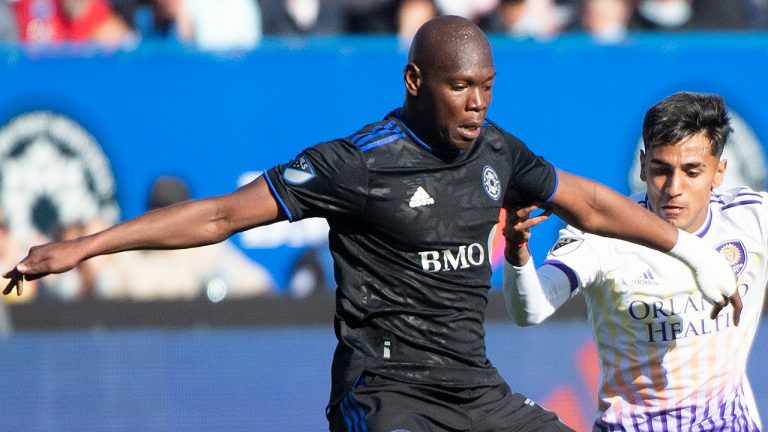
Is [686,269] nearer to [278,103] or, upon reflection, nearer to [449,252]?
[449,252]

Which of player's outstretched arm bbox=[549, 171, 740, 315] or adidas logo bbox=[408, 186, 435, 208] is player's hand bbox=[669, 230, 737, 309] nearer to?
player's outstretched arm bbox=[549, 171, 740, 315]

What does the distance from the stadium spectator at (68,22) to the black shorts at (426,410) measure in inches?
269

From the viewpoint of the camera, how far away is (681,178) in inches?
190

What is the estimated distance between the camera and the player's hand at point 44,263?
3570mm

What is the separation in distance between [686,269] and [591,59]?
19.2ft

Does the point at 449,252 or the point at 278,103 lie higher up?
the point at 278,103

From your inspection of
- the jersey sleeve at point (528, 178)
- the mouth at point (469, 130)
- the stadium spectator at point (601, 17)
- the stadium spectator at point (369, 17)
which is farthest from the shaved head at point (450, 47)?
the stadium spectator at point (601, 17)

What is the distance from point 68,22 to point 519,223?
685cm

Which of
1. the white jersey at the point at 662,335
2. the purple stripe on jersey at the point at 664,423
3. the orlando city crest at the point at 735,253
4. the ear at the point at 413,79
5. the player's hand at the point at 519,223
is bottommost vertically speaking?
the purple stripe on jersey at the point at 664,423

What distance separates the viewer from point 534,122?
10.3 meters

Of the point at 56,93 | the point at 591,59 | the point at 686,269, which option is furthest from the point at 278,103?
the point at 686,269

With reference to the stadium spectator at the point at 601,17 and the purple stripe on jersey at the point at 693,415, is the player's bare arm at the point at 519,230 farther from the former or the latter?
the stadium spectator at the point at 601,17

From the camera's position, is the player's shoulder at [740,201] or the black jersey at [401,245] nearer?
the black jersey at [401,245]

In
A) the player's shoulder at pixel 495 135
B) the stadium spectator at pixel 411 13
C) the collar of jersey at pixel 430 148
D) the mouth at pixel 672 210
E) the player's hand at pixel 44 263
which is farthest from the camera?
the stadium spectator at pixel 411 13
